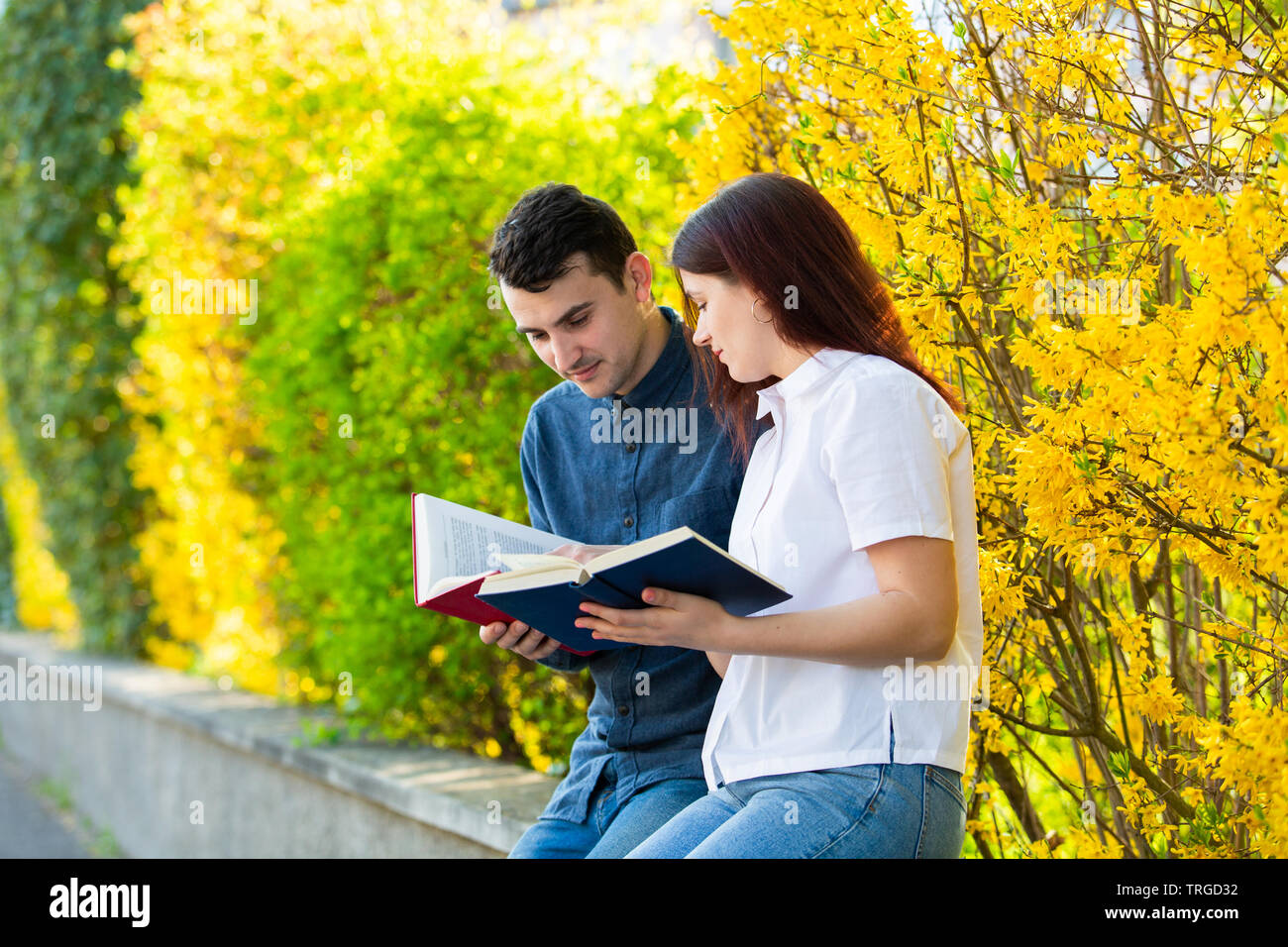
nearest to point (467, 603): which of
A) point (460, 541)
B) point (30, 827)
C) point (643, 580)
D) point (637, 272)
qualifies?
point (460, 541)

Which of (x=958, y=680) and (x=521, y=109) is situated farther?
(x=521, y=109)

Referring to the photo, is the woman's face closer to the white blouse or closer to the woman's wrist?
the white blouse

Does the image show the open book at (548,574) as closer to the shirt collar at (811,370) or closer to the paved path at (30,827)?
the shirt collar at (811,370)

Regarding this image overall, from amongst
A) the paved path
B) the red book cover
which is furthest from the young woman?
the paved path

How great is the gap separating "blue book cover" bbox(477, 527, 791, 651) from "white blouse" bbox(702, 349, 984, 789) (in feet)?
0.37

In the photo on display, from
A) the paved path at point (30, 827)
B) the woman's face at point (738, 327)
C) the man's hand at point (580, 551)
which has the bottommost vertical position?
the paved path at point (30, 827)

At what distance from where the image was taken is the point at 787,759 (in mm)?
1690

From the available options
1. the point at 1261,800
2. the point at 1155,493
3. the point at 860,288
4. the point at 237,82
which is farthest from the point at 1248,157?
the point at 237,82

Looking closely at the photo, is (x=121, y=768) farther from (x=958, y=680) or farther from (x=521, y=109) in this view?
(x=958, y=680)

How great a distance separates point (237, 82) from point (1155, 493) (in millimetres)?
5396

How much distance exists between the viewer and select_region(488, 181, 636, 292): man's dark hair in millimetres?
2355

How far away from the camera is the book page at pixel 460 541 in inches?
82.7

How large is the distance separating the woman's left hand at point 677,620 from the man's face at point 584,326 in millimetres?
815

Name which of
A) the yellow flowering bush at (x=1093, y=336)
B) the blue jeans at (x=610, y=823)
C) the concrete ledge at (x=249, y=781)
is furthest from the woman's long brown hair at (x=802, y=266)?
the concrete ledge at (x=249, y=781)
